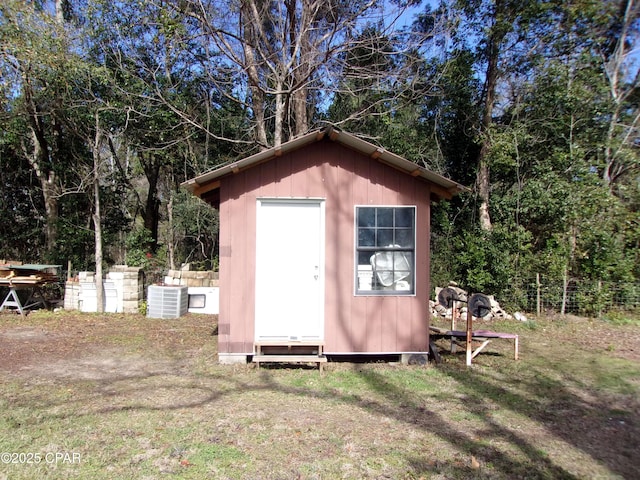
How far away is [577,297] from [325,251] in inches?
296

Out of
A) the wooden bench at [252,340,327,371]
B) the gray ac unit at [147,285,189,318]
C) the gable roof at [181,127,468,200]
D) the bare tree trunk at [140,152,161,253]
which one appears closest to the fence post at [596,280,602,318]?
the gable roof at [181,127,468,200]

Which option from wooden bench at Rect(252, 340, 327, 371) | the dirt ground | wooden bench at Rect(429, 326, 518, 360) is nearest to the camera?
wooden bench at Rect(252, 340, 327, 371)

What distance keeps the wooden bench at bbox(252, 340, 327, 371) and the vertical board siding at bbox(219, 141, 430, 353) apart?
0.55 ft

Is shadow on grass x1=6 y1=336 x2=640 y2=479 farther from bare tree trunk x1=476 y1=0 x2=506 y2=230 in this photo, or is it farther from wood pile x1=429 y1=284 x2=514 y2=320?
bare tree trunk x1=476 y1=0 x2=506 y2=230

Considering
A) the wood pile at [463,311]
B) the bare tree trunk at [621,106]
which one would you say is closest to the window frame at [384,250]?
the wood pile at [463,311]

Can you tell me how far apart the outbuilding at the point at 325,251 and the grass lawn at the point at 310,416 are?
1.67 ft

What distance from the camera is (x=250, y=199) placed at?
562 centimetres

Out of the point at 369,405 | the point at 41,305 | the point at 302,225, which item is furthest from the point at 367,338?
the point at 41,305

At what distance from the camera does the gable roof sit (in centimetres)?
537

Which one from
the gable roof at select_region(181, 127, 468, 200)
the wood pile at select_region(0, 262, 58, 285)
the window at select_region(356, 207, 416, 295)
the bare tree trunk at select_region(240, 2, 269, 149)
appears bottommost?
the wood pile at select_region(0, 262, 58, 285)

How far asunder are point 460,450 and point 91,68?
39.2 feet

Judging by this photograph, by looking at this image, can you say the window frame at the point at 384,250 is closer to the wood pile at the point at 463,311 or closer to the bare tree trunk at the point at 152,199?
the wood pile at the point at 463,311

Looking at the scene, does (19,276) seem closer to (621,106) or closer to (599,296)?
(599,296)

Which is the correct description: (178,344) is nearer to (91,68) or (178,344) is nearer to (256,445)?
(256,445)
